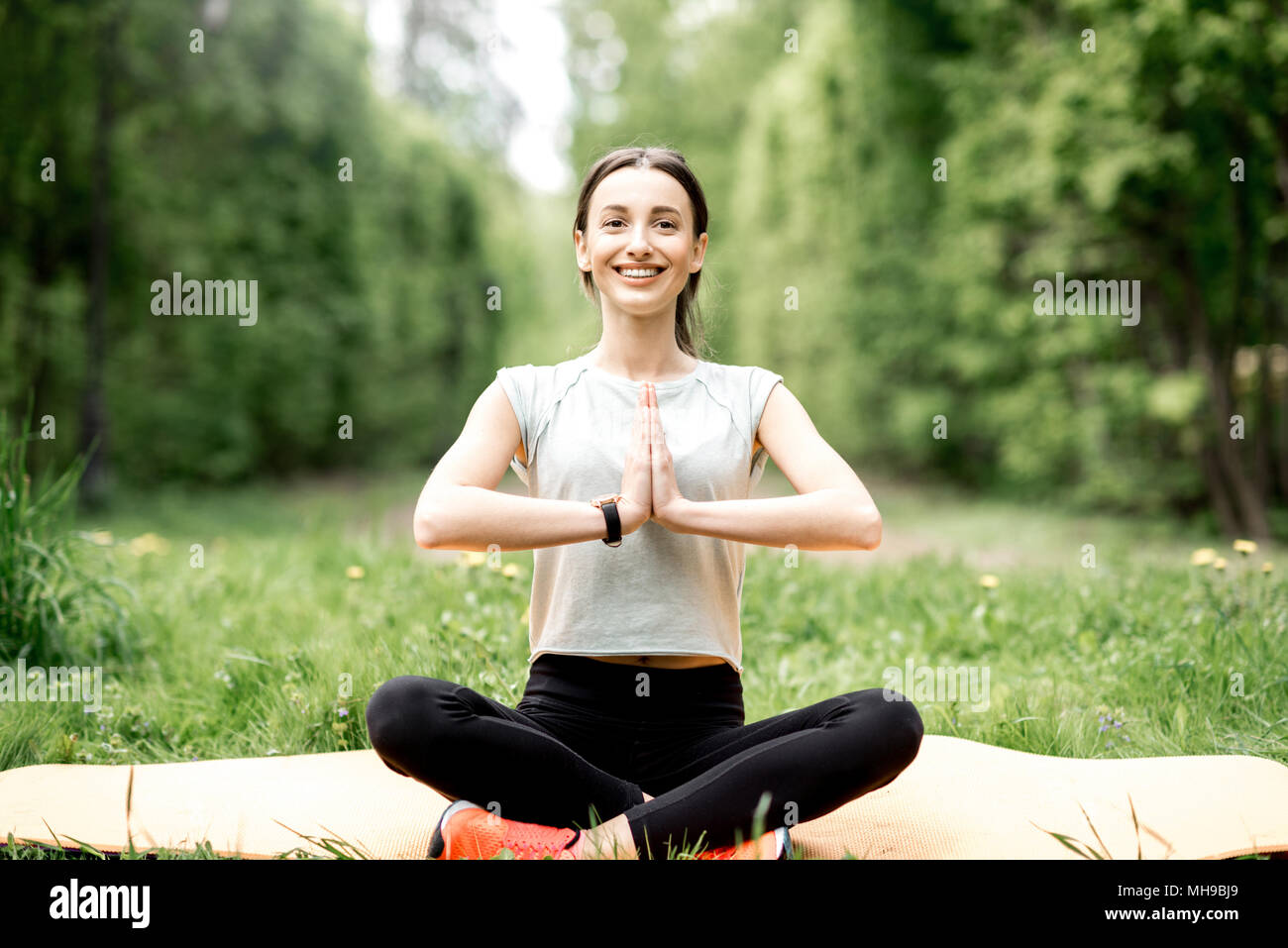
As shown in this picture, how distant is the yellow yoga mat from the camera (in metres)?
2.38

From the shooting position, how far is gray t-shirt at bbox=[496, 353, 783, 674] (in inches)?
92.6

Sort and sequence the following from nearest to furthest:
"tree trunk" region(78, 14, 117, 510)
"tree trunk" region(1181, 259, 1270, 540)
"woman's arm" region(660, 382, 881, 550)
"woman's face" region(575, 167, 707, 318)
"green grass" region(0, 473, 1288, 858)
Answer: "woman's arm" region(660, 382, 881, 550) → "woman's face" region(575, 167, 707, 318) → "green grass" region(0, 473, 1288, 858) → "tree trunk" region(1181, 259, 1270, 540) → "tree trunk" region(78, 14, 117, 510)

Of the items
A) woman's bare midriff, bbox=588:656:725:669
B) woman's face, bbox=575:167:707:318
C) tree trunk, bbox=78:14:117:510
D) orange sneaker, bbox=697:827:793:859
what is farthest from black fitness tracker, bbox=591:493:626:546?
tree trunk, bbox=78:14:117:510

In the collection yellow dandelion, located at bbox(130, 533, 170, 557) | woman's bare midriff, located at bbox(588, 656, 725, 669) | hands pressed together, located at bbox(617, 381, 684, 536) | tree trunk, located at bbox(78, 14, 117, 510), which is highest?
tree trunk, located at bbox(78, 14, 117, 510)

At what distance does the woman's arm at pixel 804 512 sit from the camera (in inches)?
86.7

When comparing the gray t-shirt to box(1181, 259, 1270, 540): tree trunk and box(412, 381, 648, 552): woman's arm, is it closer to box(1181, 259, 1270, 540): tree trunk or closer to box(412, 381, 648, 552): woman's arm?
box(412, 381, 648, 552): woman's arm

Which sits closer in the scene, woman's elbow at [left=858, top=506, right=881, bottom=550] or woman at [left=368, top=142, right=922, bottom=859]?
woman at [left=368, top=142, right=922, bottom=859]

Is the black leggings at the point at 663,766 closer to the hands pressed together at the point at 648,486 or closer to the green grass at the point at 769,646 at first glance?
the green grass at the point at 769,646

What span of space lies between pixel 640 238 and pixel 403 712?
117 centimetres

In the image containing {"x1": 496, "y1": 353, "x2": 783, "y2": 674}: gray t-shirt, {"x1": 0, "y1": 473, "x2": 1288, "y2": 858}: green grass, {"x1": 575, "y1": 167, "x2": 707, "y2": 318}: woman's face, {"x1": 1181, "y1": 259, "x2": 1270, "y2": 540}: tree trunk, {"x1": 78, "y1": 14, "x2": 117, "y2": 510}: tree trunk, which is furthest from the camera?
{"x1": 78, "y1": 14, "x2": 117, "y2": 510}: tree trunk

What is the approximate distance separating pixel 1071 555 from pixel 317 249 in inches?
381

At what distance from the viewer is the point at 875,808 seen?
8.54 feet

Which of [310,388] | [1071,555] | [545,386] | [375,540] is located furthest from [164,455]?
[545,386]

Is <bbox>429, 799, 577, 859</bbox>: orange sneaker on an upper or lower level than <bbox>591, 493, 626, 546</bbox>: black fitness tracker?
lower
